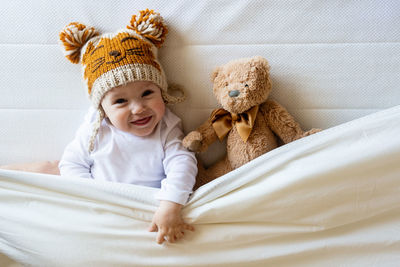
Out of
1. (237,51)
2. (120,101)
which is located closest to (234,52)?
(237,51)

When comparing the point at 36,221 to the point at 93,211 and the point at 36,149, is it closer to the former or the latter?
the point at 93,211

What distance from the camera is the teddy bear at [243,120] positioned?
35.9 inches

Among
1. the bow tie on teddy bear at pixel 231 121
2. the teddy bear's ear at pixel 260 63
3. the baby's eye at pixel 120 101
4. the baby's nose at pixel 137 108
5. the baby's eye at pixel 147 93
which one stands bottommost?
the bow tie on teddy bear at pixel 231 121

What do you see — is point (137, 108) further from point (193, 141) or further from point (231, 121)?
point (231, 121)

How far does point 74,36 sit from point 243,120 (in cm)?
55

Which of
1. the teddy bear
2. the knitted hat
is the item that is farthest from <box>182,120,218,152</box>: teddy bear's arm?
the knitted hat

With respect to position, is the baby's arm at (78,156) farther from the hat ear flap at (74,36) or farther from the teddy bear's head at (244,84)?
the teddy bear's head at (244,84)

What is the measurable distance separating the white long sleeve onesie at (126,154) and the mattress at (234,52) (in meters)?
0.09

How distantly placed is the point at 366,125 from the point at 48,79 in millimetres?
953

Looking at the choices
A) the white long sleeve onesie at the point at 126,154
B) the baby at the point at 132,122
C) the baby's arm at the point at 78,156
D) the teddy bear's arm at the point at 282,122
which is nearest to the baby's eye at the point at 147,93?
the baby at the point at 132,122

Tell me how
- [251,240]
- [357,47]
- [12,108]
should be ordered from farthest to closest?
[12,108], [357,47], [251,240]

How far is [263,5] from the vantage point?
0.97 m

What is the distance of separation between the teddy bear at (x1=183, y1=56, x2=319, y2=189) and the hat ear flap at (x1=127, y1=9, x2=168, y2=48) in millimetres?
195

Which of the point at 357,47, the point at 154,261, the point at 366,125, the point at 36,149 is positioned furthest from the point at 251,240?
the point at 36,149
